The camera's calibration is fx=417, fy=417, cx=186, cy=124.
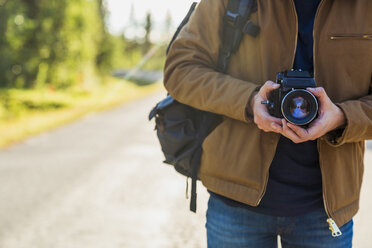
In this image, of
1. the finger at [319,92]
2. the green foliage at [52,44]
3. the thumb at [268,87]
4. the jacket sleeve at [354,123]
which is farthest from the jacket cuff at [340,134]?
the green foliage at [52,44]

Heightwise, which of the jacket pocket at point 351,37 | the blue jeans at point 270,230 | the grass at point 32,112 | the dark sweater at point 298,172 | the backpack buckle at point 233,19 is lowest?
the grass at point 32,112

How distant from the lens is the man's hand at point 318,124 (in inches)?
50.3

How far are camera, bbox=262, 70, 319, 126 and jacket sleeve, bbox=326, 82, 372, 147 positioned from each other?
0.14m

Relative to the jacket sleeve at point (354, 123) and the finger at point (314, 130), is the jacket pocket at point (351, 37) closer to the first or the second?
the jacket sleeve at point (354, 123)

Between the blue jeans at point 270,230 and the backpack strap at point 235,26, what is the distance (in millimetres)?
555

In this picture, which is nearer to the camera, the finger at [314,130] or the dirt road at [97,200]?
the finger at [314,130]

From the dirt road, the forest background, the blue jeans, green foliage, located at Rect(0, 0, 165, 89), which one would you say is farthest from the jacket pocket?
green foliage, located at Rect(0, 0, 165, 89)

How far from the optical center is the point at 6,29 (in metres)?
12.0

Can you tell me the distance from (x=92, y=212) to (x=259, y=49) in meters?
3.34

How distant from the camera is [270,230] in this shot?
4.98 feet

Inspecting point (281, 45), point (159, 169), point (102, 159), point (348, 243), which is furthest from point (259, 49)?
point (102, 159)

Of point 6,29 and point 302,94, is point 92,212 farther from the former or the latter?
point 6,29

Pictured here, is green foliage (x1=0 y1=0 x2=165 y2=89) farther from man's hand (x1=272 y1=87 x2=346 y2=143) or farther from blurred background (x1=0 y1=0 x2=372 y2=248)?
man's hand (x1=272 y1=87 x2=346 y2=143)

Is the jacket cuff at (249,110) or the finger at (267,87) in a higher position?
the finger at (267,87)
